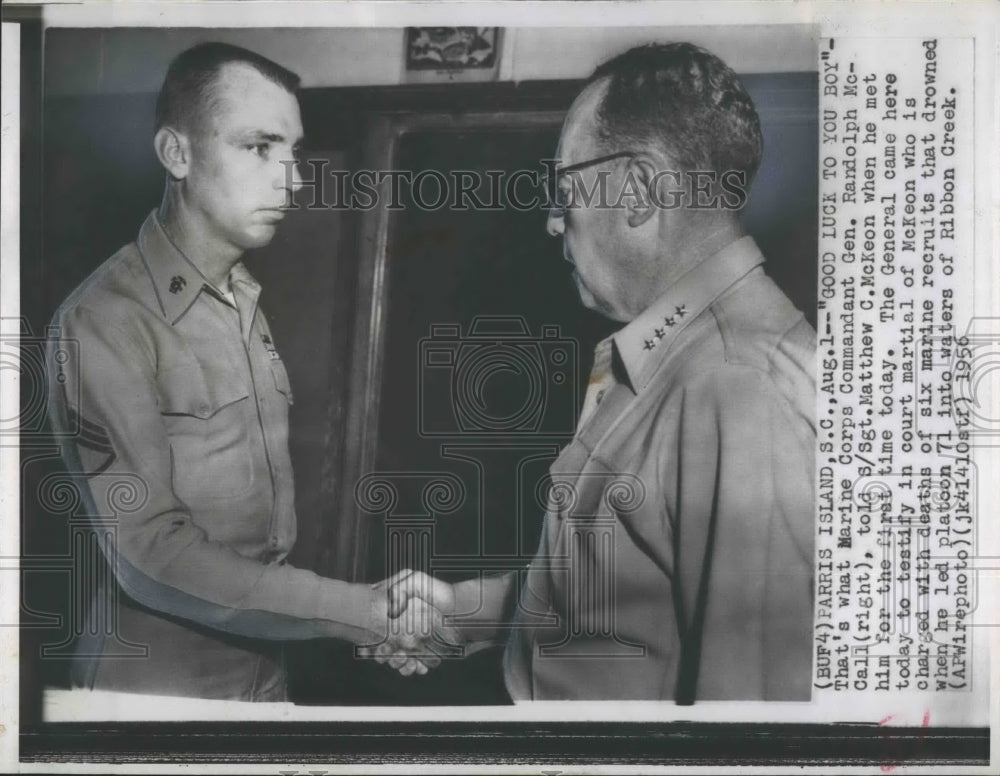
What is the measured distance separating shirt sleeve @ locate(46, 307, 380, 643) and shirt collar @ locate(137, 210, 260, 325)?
142mm

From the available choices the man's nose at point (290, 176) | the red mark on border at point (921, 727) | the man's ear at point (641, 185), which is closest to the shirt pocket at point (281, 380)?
the man's nose at point (290, 176)

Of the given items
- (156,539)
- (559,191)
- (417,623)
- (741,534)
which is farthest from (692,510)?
(156,539)

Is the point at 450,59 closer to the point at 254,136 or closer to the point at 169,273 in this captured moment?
the point at 254,136

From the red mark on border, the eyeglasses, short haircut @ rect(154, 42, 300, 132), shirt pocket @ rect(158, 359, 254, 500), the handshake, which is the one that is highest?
short haircut @ rect(154, 42, 300, 132)

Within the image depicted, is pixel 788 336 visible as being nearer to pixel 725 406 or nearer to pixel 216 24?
pixel 725 406

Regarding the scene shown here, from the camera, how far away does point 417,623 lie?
3203mm

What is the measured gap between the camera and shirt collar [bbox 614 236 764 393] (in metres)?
3.15

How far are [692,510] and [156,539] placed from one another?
4.93ft

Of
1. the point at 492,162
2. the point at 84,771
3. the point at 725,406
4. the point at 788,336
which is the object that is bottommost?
the point at 84,771

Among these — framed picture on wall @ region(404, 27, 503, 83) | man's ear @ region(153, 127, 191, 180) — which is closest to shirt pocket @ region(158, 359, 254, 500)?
man's ear @ region(153, 127, 191, 180)

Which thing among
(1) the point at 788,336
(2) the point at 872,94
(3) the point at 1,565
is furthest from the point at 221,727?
(2) the point at 872,94

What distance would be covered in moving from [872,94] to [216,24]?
1869mm

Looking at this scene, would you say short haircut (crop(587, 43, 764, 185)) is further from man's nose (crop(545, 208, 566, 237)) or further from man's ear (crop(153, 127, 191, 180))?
man's ear (crop(153, 127, 191, 180))

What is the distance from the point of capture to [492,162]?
3.20m
